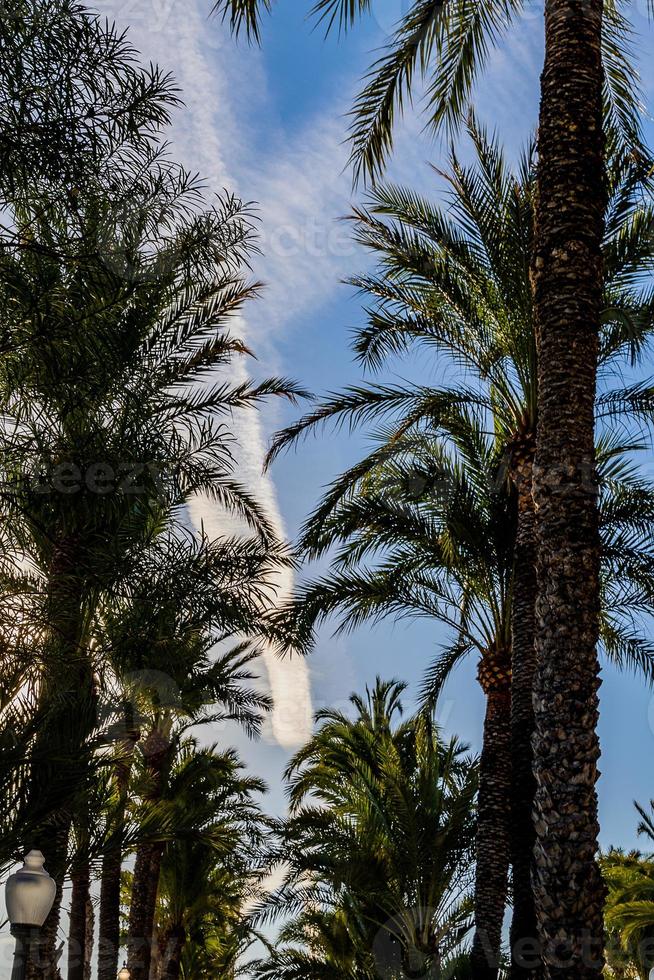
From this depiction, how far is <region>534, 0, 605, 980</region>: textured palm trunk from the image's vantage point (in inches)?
233

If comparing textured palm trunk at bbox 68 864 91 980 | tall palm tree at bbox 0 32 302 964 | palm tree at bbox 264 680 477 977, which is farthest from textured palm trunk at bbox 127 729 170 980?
tall palm tree at bbox 0 32 302 964

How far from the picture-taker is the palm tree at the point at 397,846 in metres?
16.0

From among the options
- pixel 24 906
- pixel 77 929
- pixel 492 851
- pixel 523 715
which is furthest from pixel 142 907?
pixel 24 906

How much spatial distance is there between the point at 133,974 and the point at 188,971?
37.8 ft

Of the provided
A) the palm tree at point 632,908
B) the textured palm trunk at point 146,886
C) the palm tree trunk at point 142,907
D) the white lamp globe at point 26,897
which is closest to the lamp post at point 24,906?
the white lamp globe at point 26,897

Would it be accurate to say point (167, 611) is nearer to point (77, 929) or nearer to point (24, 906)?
point (24, 906)

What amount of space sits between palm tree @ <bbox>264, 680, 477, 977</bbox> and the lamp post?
29.8 feet

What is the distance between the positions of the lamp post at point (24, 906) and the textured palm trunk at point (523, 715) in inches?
208

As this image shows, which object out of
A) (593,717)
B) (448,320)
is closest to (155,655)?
(448,320)

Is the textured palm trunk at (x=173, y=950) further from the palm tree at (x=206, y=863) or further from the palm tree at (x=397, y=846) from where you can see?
the palm tree at (x=397, y=846)

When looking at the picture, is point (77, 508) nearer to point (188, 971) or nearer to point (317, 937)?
point (317, 937)

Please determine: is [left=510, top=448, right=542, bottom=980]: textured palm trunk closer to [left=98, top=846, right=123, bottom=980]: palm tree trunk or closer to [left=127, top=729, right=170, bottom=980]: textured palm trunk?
[left=98, top=846, right=123, bottom=980]: palm tree trunk

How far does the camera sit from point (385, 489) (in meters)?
14.1

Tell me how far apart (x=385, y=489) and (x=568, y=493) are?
7.54 meters
